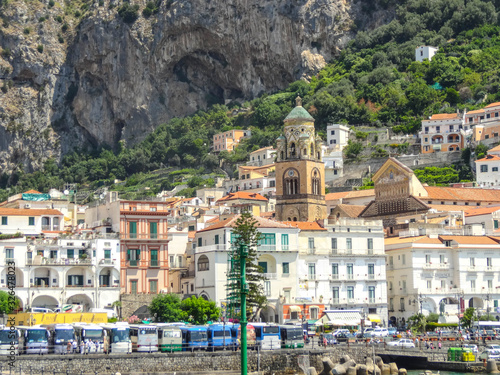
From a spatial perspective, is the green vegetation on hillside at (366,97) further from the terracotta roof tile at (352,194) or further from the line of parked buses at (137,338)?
the line of parked buses at (137,338)

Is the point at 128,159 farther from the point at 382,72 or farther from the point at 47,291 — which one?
the point at 47,291

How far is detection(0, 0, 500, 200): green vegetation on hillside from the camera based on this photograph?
6501 inches

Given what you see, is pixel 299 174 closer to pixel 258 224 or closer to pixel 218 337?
pixel 258 224

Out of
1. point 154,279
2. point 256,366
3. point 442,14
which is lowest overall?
point 256,366

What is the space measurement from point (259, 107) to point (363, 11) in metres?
28.9

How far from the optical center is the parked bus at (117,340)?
202 feet

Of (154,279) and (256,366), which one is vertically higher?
(154,279)

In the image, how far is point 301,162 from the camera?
111 metres

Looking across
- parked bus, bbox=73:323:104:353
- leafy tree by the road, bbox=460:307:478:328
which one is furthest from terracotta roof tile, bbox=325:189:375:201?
parked bus, bbox=73:323:104:353

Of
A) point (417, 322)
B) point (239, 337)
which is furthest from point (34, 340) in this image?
point (417, 322)

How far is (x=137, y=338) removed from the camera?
63.5 metres

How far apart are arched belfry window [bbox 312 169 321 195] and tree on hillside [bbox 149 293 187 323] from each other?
35.4 metres

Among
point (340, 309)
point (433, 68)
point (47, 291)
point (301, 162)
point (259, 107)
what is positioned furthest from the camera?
point (259, 107)

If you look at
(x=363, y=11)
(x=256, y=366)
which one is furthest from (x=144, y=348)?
(x=363, y=11)
